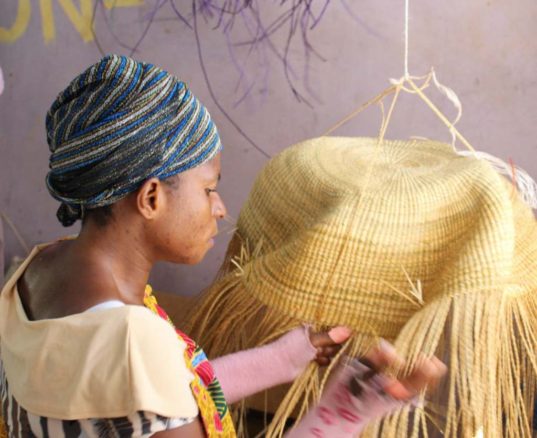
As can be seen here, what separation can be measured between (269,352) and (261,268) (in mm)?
147

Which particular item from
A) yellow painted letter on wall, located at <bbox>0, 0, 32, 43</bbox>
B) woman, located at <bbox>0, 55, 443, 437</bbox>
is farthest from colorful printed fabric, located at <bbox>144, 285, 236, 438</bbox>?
yellow painted letter on wall, located at <bbox>0, 0, 32, 43</bbox>

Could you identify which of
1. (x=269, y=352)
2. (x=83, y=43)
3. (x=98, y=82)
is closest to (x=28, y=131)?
(x=83, y=43)

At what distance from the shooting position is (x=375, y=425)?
3.57 ft

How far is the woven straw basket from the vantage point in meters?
1.06

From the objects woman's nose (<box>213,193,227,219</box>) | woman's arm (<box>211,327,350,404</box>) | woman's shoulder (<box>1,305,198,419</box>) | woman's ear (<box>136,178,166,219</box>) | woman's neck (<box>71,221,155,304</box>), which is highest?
woman's ear (<box>136,178,166,219</box>)

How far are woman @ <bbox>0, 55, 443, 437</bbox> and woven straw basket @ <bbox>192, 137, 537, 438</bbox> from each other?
0.18 m

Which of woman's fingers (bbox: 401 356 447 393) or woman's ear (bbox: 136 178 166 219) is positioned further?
woman's fingers (bbox: 401 356 447 393)

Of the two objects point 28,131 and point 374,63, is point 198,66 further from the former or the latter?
point 28,131

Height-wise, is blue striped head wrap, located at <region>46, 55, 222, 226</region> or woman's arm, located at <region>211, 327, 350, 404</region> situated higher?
blue striped head wrap, located at <region>46, 55, 222, 226</region>

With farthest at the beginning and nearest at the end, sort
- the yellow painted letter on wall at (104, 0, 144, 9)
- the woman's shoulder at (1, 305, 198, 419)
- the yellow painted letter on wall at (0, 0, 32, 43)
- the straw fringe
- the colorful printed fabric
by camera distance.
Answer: the yellow painted letter on wall at (0, 0, 32, 43) → the yellow painted letter on wall at (104, 0, 144, 9) → the straw fringe → the colorful printed fabric → the woman's shoulder at (1, 305, 198, 419)

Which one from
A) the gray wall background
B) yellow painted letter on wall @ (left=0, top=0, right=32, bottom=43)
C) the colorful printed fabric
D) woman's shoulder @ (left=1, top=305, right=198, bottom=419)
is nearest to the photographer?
woman's shoulder @ (left=1, top=305, right=198, bottom=419)

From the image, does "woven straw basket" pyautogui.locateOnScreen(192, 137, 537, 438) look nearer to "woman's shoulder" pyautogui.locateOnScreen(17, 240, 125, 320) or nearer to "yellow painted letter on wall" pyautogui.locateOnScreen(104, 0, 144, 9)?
"woman's shoulder" pyautogui.locateOnScreen(17, 240, 125, 320)

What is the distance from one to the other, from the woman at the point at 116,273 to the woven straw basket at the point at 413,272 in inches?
7.2

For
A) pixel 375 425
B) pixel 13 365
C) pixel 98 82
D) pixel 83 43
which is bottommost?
pixel 375 425
